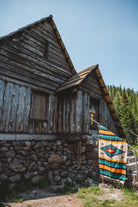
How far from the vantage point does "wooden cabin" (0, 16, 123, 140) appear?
19.5 ft

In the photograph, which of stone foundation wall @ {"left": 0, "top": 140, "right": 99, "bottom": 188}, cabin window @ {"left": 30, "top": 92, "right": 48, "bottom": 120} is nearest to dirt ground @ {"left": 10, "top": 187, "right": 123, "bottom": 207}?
stone foundation wall @ {"left": 0, "top": 140, "right": 99, "bottom": 188}

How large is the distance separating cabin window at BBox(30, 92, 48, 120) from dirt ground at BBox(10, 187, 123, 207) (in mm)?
3302

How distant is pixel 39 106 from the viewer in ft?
23.1

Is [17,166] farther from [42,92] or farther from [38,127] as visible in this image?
[42,92]

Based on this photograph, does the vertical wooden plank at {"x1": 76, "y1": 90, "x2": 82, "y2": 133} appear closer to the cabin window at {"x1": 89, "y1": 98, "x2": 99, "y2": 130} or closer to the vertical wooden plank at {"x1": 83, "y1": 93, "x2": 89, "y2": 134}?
the vertical wooden plank at {"x1": 83, "y1": 93, "x2": 89, "y2": 134}

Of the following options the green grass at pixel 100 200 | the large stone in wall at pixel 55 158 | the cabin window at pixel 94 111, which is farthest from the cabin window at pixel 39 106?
the green grass at pixel 100 200

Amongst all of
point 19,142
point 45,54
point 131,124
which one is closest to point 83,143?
point 19,142

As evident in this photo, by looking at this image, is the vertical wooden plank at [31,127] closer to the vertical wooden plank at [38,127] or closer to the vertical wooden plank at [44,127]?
the vertical wooden plank at [38,127]

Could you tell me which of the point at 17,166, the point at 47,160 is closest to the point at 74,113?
the point at 47,160

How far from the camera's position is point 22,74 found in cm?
651

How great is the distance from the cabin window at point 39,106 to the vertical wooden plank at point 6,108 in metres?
1.20

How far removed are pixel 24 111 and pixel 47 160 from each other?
2.55m

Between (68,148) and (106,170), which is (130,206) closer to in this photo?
(106,170)

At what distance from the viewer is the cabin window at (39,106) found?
677 centimetres
